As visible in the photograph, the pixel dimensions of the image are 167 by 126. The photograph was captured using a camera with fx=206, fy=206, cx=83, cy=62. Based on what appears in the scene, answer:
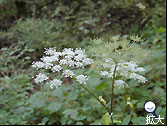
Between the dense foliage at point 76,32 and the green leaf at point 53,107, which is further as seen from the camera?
the dense foliage at point 76,32

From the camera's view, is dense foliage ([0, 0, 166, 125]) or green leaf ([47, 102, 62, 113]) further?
dense foliage ([0, 0, 166, 125])

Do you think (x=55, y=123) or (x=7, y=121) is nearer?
(x=7, y=121)

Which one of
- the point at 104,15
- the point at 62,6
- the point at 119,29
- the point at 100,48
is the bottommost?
the point at 100,48

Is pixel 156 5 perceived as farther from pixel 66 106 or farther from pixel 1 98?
pixel 1 98

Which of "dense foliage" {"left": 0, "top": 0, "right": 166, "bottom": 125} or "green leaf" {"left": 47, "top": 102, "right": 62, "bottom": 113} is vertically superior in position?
"dense foliage" {"left": 0, "top": 0, "right": 166, "bottom": 125}

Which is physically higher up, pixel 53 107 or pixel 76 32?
pixel 76 32

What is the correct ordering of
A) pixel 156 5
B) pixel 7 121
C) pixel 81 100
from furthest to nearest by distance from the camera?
pixel 156 5 < pixel 81 100 < pixel 7 121

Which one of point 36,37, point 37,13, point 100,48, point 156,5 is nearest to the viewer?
point 100,48

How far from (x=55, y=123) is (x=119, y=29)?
107 inches

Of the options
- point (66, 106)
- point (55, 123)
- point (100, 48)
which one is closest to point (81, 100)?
point (66, 106)

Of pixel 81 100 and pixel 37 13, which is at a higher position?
pixel 37 13

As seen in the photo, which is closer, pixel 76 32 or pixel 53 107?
pixel 53 107

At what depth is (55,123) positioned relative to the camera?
2402 millimetres

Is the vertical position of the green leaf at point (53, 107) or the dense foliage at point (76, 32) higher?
the dense foliage at point (76, 32)
